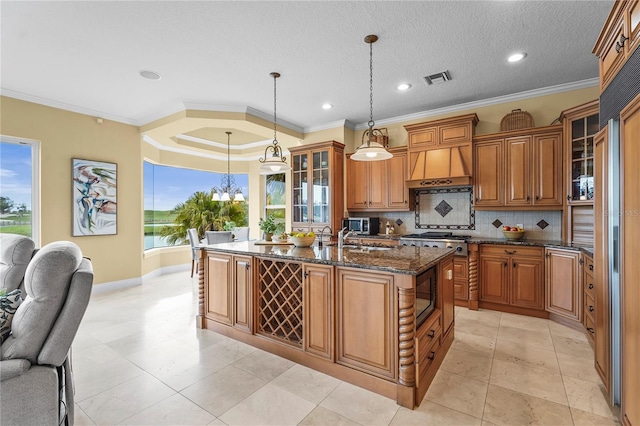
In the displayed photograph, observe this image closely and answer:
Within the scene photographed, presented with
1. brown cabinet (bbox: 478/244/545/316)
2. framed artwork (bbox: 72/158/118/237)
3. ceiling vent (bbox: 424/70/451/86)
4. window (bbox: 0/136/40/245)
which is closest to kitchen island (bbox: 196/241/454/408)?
brown cabinet (bbox: 478/244/545/316)

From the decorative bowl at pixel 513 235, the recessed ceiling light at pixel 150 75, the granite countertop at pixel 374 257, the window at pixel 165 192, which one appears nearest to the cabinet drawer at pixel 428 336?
the granite countertop at pixel 374 257

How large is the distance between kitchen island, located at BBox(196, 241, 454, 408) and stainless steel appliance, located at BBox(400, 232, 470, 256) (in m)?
1.30

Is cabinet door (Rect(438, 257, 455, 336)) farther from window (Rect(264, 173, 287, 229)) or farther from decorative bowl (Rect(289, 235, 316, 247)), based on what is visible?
window (Rect(264, 173, 287, 229))

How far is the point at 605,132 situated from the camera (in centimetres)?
206

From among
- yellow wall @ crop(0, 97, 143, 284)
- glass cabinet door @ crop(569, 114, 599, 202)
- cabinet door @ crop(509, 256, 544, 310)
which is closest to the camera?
glass cabinet door @ crop(569, 114, 599, 202)

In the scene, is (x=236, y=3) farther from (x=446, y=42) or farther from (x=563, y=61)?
(x=563, y=61)

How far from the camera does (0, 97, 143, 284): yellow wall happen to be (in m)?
4.23

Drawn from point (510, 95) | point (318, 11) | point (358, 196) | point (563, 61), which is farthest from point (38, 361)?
point (510, 95)

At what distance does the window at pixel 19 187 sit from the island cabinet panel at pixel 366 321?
4657 mm

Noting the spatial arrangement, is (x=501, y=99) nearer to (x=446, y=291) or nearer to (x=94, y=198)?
(x=446, y=291)

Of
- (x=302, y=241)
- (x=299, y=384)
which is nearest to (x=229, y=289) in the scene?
(x=302, y=241)

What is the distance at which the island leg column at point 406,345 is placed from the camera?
204cm

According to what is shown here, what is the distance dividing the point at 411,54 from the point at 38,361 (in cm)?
387

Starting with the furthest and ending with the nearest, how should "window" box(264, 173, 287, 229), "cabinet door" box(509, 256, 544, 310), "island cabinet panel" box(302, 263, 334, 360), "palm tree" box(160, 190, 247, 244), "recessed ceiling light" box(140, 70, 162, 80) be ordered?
"window" box(264, 173, 287, 229)
"palm tree" box(160, 190, 247, 244)
"cabinet door" box(509, 256, 544, 310)
"recessed ceiling light" box(140, 70, 162, 80)
"island cabinet panel" box(302, 263, 334, 360)
